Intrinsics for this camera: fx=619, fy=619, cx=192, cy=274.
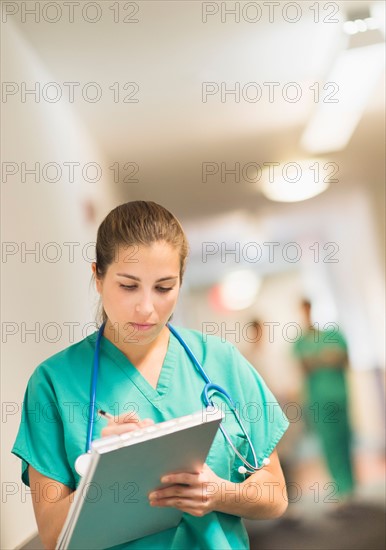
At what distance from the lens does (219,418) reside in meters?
0.85

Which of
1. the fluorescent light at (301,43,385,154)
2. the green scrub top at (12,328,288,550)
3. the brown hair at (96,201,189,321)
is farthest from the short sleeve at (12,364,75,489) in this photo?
the fluorescent light at (301,43,385,154)

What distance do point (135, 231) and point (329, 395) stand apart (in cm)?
93

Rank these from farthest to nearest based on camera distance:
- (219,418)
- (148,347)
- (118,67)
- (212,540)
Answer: (118,67) < (148,347) < (212,540) < (219,418)

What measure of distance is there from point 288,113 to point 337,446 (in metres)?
0.95

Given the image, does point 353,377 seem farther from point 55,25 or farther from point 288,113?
point 55,25

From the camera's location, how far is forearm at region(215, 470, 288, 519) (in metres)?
0.99

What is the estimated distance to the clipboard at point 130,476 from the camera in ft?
2.68

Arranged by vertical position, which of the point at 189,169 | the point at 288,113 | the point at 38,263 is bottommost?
the point at 38,263

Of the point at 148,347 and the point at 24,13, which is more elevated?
the point at 24,13

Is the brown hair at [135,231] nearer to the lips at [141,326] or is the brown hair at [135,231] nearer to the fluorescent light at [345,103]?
the lips at [141,326]

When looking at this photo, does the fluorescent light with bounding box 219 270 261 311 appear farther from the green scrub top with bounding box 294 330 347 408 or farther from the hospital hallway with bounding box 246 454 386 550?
the hospital hallway with bounding box 246 454 386 550

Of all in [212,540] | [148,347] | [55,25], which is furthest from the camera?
[55,25]

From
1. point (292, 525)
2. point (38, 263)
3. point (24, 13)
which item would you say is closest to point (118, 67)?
point (24, 13)

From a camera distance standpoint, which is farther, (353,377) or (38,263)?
(353,377)
